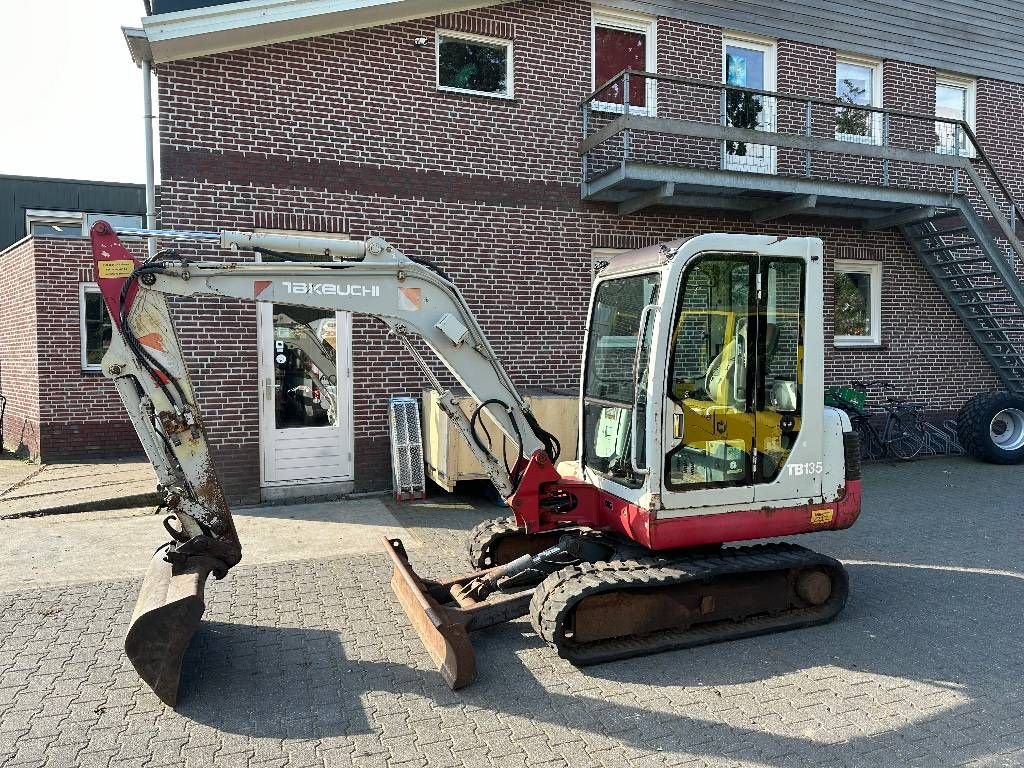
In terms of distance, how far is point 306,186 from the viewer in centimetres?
896

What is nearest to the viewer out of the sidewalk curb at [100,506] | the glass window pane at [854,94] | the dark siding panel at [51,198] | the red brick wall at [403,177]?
the sidewalk curb at [100,506]

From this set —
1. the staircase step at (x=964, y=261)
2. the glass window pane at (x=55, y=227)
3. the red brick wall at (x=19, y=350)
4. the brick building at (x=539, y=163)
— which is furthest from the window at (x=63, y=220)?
the staircase step at (x=964, y=261)

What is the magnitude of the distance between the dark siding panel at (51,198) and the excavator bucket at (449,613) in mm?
16418

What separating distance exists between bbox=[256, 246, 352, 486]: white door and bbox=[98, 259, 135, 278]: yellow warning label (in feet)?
15.0

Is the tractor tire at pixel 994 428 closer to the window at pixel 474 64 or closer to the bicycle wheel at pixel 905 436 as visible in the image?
the bicycle wheel at pixel 905 436

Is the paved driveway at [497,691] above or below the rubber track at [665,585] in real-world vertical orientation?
below

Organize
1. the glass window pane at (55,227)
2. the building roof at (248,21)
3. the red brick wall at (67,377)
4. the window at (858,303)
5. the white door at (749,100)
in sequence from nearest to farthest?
the building roof at (248,21) < the white door at (749,100) < the window at (858,303) < the red brick wall at (67,377) < the glass window pane at (55,227)

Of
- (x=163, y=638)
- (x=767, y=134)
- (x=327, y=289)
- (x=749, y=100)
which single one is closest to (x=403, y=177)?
(x=767, y=134)

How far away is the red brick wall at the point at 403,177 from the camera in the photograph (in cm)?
866

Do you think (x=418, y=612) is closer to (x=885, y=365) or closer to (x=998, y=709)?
(x=998, y=709)

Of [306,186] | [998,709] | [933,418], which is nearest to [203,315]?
[306,186]

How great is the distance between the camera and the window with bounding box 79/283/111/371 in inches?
492

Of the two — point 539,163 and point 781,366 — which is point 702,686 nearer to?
point 781,366

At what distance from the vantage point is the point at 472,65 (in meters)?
9.83
